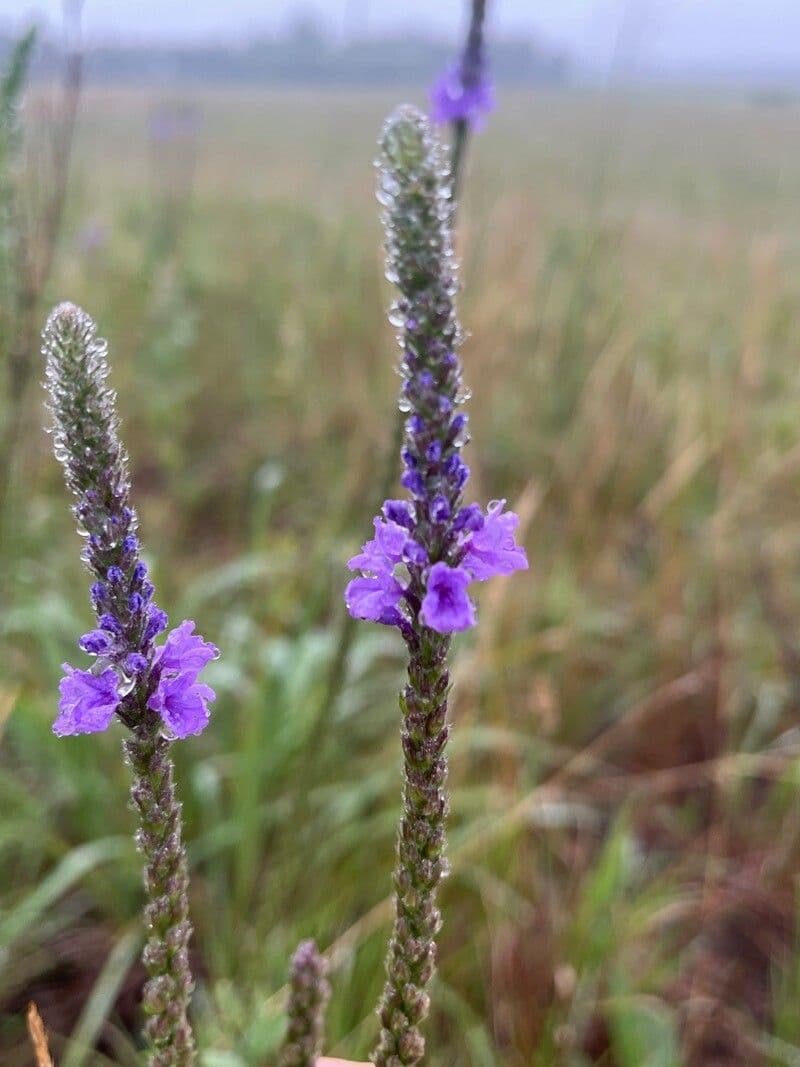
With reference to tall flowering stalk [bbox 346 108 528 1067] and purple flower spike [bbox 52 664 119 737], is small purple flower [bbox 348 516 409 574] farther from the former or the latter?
purple flower spike [bbox 52 664 119 737]

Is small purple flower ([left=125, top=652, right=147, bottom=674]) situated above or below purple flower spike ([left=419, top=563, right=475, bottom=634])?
below

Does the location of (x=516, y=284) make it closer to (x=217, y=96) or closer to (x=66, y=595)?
(x=66, y=595)

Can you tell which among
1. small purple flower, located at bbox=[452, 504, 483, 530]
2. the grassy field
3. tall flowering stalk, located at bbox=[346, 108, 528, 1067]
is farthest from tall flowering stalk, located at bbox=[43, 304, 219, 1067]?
the grassy field

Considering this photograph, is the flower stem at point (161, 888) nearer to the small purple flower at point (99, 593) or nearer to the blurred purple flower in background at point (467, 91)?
the small purple flower at point (99, 593)

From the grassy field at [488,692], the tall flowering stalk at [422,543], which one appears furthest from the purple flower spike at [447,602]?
the grassy field at [488,692]

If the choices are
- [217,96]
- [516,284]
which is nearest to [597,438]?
[516,284]

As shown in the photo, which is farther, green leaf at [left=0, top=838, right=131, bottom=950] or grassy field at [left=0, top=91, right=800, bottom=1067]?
grassy field at [left=0, top=91, right=800, bottom=1067]

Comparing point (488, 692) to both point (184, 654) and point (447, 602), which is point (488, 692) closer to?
point (184, 654)
